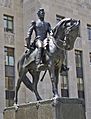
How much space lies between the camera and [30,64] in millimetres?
10367

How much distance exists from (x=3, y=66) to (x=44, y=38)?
18.9 metres

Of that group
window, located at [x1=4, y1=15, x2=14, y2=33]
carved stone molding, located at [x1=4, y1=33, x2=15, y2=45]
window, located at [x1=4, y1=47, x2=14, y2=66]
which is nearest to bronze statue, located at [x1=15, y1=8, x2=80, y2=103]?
window, located at [x1=4, y1=47, x2=14, y2=66]

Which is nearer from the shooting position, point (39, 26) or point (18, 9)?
point (39, 26)

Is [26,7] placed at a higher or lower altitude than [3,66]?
higher

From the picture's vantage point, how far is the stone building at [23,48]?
94.5ft

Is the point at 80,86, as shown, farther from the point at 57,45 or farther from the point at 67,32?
the point at 67,32

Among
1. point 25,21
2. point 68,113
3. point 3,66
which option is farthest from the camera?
point 25,21

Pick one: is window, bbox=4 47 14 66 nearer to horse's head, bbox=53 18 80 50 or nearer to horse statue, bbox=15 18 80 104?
horse statue, bbox=15 18 80 104

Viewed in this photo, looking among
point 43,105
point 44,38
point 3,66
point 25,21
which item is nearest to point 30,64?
point 44,38

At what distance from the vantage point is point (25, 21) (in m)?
31.9

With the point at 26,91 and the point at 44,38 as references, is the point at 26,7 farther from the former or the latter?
the point at 44,38

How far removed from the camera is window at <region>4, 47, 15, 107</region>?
28.4 metres

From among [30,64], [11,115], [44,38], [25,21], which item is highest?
[25,21]

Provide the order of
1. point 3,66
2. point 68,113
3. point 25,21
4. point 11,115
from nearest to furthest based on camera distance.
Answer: point 68,113
point 11,115
point 3,66
point 25,21
